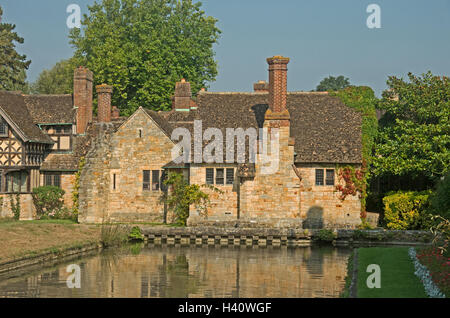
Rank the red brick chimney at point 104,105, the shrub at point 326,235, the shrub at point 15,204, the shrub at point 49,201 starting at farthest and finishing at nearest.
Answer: the red brick chimney at point 104,105 < the shrub at point 49,201 < the shrub at point 15,204 < the shrub at point 326,235

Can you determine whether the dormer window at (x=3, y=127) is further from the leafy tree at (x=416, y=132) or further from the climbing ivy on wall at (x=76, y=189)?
the leafy tree at (x=416, y=132)

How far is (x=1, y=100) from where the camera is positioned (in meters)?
41.4

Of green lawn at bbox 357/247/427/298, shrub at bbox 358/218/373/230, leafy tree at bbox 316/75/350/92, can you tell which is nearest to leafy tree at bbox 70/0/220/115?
shrub at bbox 358/218/373/230

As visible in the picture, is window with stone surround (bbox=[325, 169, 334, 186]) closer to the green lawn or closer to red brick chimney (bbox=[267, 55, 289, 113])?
red brick chimney (bbox=[267, 55, 289, 113])

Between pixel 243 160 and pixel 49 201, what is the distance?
12.6 m

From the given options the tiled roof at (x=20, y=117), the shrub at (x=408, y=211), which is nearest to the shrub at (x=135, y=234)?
the tiled roof at (x=20, y=117)

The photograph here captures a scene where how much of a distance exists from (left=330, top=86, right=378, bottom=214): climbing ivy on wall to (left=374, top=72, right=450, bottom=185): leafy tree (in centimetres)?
58

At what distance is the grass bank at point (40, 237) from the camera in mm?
27562

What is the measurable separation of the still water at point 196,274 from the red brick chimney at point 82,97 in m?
13.3

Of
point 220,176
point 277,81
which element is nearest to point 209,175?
point 220,176
